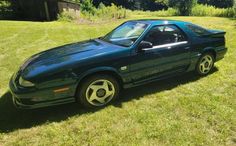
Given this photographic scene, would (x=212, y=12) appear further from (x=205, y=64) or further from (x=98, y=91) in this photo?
(x=98, y=91)

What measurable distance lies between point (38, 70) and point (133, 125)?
178cm

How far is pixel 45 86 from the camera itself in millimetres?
3783

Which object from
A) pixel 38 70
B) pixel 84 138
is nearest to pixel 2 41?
pixel 38 70

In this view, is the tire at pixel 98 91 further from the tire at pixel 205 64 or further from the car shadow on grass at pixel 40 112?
the tire at pixel 205 64

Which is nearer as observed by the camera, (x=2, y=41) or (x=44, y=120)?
(x=44, y=120)

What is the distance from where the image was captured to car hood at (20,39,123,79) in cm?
397

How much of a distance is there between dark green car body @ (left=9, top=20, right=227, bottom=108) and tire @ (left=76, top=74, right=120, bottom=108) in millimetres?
108

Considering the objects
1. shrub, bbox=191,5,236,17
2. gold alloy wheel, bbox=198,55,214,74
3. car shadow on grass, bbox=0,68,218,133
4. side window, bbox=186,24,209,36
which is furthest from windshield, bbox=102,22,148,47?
shrub, bbox=191,5,236,17

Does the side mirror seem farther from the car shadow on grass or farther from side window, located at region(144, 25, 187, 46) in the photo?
the car shadow on grass

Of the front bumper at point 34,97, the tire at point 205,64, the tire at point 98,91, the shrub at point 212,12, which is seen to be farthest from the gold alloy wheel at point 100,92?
the shrub at point 212,12

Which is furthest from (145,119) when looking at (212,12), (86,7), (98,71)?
(86,7)

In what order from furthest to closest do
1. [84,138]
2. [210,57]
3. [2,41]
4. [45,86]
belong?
1. [2,41]
2. [210,57]
3. [45,86]
4. [84,138]

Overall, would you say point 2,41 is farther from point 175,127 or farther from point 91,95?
point 175,127

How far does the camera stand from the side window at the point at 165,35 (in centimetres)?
480
